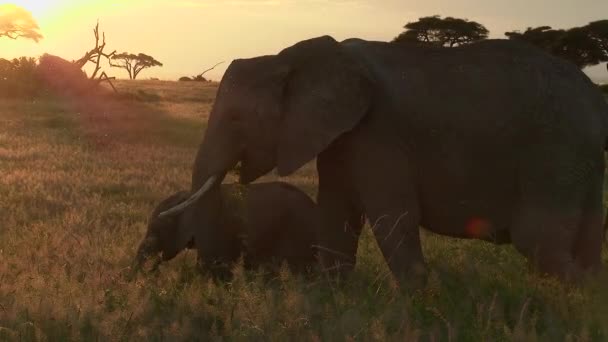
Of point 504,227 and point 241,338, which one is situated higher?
point 504,227

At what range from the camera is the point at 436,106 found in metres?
5.39

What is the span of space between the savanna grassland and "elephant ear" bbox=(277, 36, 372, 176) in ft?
2.77

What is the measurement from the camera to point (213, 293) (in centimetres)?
548

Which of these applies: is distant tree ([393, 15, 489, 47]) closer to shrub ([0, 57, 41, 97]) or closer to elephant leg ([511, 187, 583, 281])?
shrub ([0, 57, 41, 97])

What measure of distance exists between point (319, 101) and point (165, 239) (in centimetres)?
198

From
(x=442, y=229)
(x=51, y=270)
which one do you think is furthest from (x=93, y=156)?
(x=442, y=229)

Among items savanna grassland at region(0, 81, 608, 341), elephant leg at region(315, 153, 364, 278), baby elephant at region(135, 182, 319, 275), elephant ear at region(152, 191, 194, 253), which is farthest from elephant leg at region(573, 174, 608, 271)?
elephant ear at region(152, 191, 194, 253)

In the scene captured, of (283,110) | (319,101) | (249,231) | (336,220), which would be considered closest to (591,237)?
(336,220)

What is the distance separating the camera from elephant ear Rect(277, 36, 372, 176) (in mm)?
5215

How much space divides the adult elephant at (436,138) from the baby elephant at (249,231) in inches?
32.4

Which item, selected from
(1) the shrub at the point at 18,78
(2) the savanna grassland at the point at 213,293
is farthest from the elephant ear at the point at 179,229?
(1) the shrub at the point at 18,78

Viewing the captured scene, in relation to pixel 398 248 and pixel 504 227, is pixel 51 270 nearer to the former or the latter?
pixel 398 248

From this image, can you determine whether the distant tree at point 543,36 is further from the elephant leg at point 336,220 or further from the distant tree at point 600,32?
the elephant leg at point 336,220

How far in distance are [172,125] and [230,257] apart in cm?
1386
